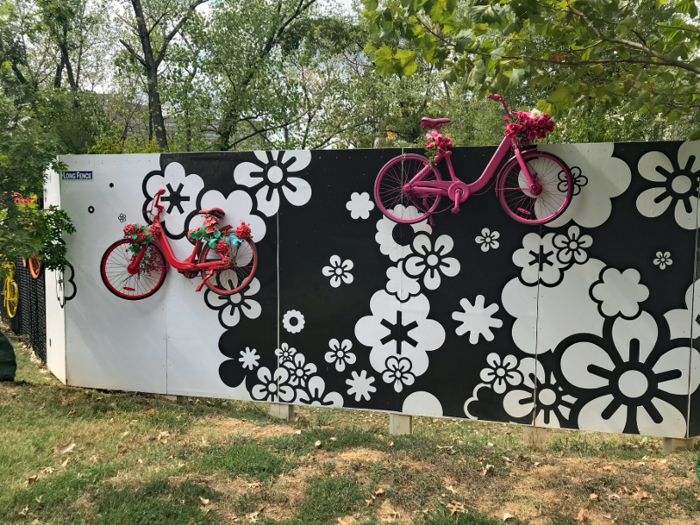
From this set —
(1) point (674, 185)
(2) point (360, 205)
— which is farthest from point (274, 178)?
(1) point (674, 185)

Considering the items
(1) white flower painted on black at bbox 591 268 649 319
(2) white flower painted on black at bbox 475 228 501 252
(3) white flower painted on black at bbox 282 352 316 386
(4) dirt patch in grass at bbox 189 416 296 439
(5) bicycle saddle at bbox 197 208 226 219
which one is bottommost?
(4) dirt patch in grass at bbox 189 416 296 439

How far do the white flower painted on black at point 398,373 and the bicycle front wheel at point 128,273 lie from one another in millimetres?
2589

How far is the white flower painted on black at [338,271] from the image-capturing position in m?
5.06

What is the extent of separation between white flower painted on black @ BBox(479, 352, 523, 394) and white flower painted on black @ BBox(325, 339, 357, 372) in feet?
4.17

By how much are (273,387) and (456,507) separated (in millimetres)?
2419

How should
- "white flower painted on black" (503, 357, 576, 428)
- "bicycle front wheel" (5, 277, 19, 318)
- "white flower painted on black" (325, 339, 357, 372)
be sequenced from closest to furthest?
"white flower painted on black" (503, 357, 576, 428)
"white flower painted on black" (325, 339, 357, 372)
"bicycle front wheel" (5, 277, 19, 318)

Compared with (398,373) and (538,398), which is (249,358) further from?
(538,398)

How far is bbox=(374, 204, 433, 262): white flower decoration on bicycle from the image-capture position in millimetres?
4852

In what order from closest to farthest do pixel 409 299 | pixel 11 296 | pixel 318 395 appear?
pixel 409 299, pixel 318 395, pixel 11 296

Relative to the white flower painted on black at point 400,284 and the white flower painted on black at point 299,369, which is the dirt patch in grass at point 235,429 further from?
the white flower painted on black at point 400,284

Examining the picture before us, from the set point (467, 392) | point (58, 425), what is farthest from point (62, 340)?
point (467, 392)

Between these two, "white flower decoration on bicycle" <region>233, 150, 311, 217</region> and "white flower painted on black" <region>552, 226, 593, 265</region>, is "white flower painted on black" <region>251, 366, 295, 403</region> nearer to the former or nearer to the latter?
"white flower decoration on bicycle" <region>233, 150, 311, 217</region>

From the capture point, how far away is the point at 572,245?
14.9 ft

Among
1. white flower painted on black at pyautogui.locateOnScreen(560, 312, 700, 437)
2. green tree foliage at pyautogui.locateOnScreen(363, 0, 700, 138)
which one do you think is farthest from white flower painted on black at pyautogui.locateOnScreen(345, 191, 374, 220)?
white flower painted on black at pyautogui.locateOnScreen(560, 312, 700, 437)
